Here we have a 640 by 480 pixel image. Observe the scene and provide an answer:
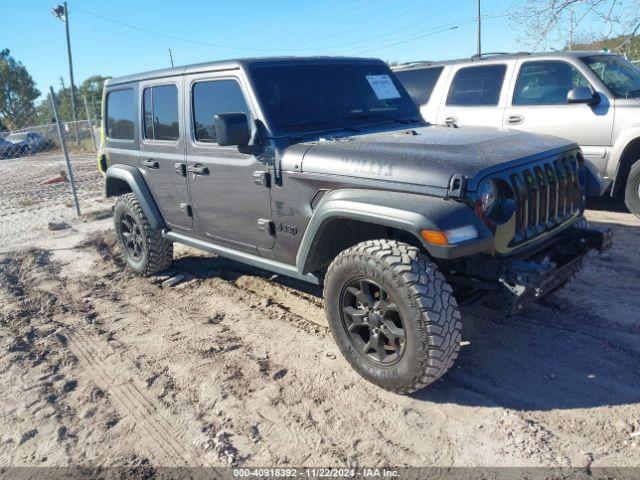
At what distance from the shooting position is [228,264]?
5.84 metres

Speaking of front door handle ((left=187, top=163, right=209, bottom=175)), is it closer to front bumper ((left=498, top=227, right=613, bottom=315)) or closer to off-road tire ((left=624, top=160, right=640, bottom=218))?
front bumper ((left=498, top=227, right=613, bottom=315))

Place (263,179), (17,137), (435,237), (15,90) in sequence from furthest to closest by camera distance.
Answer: (15,90), (17,137), (263,179), (435,237)

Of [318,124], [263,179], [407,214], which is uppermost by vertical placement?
[318,124]

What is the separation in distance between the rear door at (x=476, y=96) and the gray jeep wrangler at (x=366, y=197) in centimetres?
285

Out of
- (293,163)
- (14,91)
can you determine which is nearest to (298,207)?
(293,163)

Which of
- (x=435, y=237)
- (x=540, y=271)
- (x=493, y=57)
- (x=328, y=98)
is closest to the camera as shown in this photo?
(x=435, y=237)

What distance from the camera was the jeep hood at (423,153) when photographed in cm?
290

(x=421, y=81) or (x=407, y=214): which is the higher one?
(x=421, y=81)

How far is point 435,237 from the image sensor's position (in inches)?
106

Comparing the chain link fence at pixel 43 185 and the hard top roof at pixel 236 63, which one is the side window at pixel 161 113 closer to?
the hard top roof at pixel 236 63

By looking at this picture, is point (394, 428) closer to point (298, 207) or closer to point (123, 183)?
point (298, 207)

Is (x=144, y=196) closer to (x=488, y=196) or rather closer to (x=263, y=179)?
(x=263, y=179)

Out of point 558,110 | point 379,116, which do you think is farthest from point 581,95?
point 379,116

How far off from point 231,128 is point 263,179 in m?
0.44
